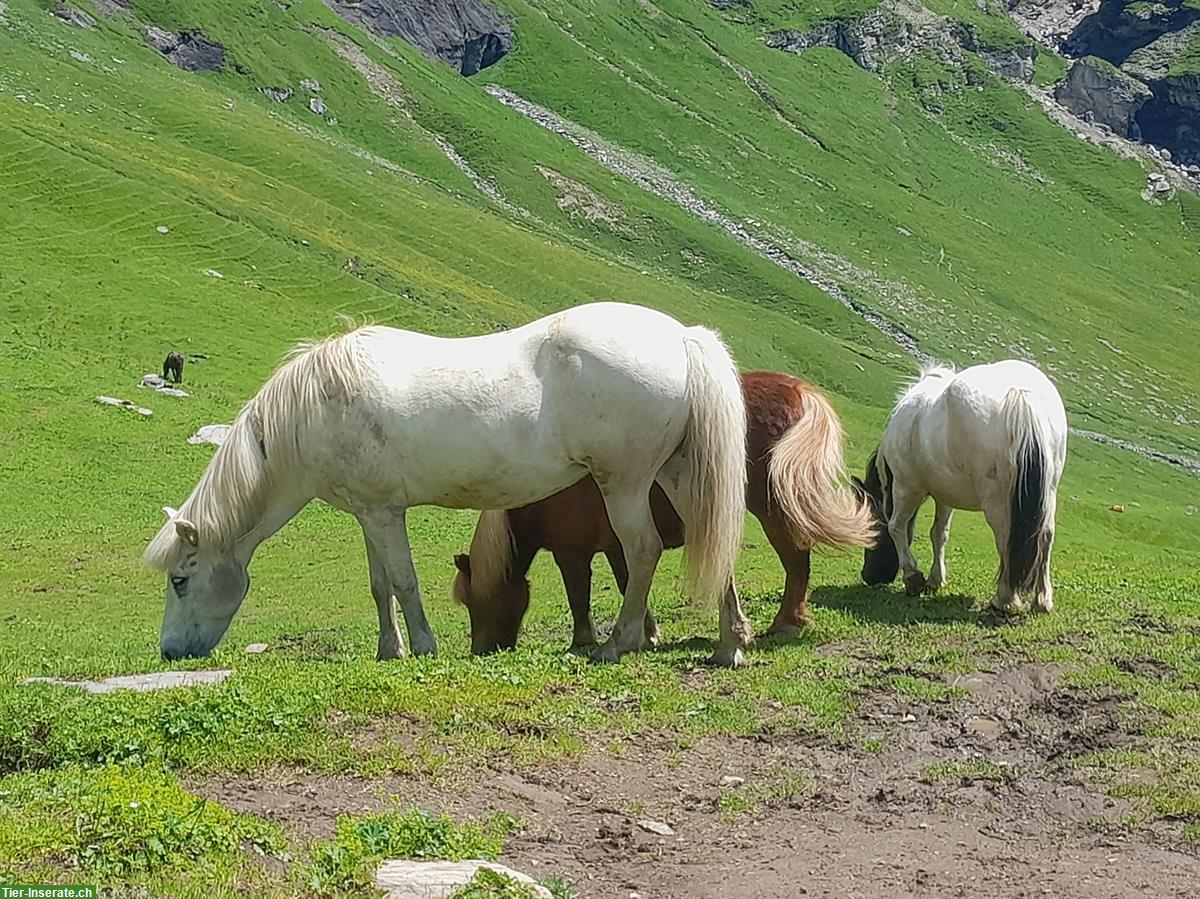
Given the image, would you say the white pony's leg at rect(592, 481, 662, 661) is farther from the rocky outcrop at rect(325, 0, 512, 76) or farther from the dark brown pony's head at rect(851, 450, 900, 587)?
the rocky outcrop at rect(325, 0, 512, 76)

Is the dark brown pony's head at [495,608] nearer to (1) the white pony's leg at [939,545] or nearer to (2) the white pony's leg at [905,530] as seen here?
(2) the white pony's leg at [905,530]

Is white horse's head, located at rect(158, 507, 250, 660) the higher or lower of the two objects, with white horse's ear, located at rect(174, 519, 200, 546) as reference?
lower

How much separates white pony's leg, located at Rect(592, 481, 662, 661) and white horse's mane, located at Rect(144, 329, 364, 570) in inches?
97.8

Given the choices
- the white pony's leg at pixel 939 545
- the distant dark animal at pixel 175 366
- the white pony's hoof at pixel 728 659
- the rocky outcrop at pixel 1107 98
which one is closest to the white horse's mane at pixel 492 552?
the white pony's hoof at pixel 728 659

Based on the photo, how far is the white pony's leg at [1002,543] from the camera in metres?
12.5

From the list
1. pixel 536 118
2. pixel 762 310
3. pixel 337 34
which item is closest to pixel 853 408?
pixel 762 310

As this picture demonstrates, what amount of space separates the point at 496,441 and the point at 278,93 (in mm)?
115693

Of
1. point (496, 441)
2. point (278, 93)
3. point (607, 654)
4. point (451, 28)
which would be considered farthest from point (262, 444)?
point (451, 28)

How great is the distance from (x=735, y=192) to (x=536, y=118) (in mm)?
27044

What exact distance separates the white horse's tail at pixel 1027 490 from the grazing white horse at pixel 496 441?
361cm

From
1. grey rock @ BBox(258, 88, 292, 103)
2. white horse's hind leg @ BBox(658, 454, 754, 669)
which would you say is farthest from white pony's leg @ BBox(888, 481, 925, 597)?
grey rock @ BBox(258, 88, 292, 103)

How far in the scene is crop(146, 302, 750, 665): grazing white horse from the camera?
9.93 m

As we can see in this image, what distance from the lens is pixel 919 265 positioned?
375 feet

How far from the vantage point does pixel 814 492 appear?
37.6 feet
